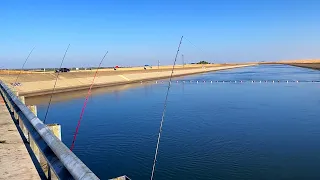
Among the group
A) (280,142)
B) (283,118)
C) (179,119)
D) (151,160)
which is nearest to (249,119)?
(283,118)

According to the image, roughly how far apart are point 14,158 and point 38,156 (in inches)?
16.3

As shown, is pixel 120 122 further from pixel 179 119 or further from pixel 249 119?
pixel 249 119

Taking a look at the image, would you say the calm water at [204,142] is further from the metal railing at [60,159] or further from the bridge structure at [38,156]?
the metal railing at [60,159]

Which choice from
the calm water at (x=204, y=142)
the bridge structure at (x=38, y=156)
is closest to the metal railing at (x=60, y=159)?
the bridge structure at (x=38, y=156)

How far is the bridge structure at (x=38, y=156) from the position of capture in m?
3.43

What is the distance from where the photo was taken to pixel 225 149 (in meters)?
13.2

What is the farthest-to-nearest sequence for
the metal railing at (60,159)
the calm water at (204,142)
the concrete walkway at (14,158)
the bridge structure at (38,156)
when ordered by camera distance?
the calm water at (204,142) < the concrete walkway at (14,158) < the bridge structure at (38,156) < the metal railing at (60,159)

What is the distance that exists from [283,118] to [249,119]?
218 cm

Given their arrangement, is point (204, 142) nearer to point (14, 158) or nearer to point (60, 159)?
point (14, 158)

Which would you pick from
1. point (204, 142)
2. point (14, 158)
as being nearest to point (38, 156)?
point (14, 158)

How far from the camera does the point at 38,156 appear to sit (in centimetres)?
594

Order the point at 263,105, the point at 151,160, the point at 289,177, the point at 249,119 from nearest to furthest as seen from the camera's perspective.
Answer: the point at 289,177, the point at 151,160, the point at 249,119, the point at 263,105

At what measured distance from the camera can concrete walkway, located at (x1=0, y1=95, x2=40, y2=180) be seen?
195 inches

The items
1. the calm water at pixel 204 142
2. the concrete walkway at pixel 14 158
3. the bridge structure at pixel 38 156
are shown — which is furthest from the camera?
the calm water at pixel 204 142
